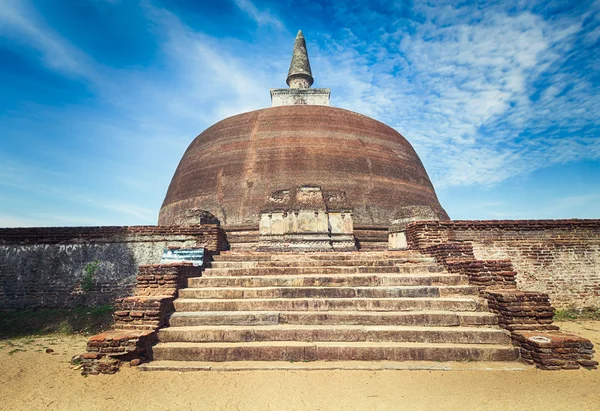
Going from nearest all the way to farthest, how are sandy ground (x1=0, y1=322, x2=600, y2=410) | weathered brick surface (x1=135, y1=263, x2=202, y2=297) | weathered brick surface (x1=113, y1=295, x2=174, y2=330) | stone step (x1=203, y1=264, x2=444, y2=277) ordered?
sandy ground (x1=0, y1=322, x2=600, y2=410) < weathered brick surface (x1=113, y1=295, x2=174, y2=330) < weathered brick surface (x1=135, y1=263, x2=202, y2=297) < stone step (x1=203, y1=264, x2=444, y2=277)

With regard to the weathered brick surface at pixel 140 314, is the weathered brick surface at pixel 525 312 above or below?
below

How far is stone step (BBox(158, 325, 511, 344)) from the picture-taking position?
4.23m

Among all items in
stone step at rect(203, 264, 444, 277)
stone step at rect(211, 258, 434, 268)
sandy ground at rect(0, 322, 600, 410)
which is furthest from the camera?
stone step at rect(211, 258, 434, 268)

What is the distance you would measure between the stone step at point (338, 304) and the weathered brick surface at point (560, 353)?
920 millimetres

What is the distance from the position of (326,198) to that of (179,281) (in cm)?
503

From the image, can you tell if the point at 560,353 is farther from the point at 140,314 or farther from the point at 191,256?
the point at 191,256

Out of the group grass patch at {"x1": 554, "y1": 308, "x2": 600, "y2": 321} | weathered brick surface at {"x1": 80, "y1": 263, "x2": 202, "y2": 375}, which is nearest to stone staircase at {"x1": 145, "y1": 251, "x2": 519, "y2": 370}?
weathered brick surface at {"x1": 80, "y1": 263, "x2": 202, "y2": 375}

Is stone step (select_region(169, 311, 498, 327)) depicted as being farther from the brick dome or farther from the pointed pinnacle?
the pointed pinnacle

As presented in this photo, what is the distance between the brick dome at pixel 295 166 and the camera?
11.7 m

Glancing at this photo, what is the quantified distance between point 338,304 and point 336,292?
28 cm

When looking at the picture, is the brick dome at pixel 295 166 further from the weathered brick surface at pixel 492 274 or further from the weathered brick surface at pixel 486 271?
the weathered brick surface at pixel 492 274

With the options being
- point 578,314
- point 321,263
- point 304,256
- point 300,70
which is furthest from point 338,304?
point 300,70

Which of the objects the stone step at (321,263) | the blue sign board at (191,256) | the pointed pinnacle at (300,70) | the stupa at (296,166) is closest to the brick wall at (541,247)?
the stone step at (321,263)

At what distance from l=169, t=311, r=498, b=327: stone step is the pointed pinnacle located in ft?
52.6
